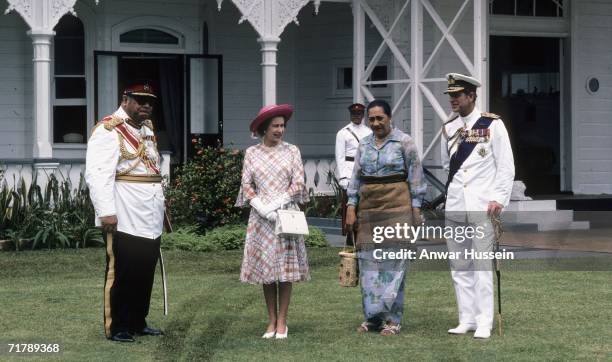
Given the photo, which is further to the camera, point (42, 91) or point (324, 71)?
point (324, 71)

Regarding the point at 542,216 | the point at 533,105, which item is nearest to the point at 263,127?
the point at 542,216

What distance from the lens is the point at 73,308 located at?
11.6 meters

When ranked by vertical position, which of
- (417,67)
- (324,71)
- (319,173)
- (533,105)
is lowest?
(319,173)

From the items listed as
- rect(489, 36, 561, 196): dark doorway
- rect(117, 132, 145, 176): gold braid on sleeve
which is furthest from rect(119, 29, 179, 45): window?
rect(117, 132, 145, 176): gold braid on sleeve

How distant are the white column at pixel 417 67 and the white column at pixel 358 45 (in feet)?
3.31

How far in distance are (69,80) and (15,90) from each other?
0.92 m

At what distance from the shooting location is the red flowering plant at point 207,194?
1769cm

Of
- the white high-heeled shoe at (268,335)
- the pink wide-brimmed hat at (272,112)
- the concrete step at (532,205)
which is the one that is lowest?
the white high-heeled shoe at (268,335)

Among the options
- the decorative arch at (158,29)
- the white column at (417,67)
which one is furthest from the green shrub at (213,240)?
the decorative arch at (158,29)

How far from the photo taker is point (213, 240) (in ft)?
55.2

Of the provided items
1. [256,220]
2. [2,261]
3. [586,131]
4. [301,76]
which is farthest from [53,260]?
[586,131]

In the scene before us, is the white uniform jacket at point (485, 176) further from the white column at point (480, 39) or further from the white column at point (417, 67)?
the white column at point (417, 67)

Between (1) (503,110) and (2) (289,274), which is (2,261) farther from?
(1) (503,110)

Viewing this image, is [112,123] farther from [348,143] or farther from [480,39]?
[480,39]
